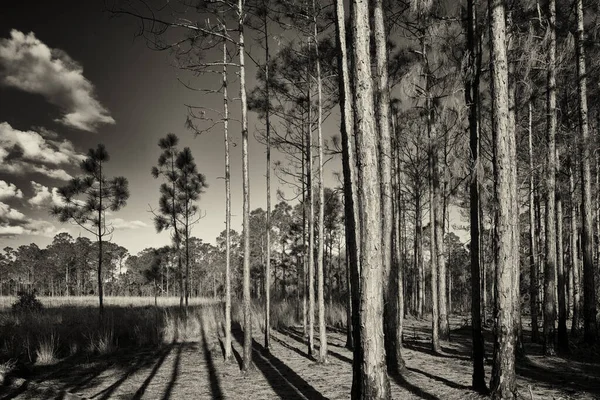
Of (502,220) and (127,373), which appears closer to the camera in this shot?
(502,220)

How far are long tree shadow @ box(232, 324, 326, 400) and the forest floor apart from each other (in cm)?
2

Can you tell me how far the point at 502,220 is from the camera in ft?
16.1

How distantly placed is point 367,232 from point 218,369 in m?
5.77

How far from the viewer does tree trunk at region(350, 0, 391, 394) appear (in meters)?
3.62

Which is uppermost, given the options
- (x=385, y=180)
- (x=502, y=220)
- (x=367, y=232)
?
(x=385, y=180)

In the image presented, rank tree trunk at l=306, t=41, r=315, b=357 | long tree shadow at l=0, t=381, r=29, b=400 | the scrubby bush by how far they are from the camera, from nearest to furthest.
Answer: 1. long tree shadow at l=0, t=381, r=29, b=400
2. tree trunk at l=306, t=41, r=315, b=357
3. the scrubby bush

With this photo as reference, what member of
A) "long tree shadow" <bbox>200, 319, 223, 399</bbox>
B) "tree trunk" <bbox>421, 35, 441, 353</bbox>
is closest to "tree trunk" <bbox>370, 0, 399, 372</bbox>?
"tree trunk" <bbox>421, 35, 441, 353</bbox>

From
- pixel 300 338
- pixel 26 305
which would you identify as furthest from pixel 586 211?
pixel 26 305

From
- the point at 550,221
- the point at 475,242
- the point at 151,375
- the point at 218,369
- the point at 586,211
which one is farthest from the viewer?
the point at 586,211

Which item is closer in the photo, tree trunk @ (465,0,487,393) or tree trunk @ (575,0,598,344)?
tree trunk @ (465,0,487,393)

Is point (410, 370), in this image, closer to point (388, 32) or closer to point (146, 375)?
point (146, 375)

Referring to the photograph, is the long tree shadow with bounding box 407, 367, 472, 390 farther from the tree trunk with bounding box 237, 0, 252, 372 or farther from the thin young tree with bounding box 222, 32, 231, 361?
the thin young tree with bounding box 222, 32, 231, 361

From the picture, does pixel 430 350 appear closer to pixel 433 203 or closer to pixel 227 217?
pixel 433 203

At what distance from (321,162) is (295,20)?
390 centimetres
